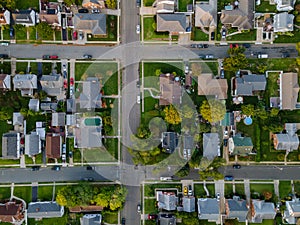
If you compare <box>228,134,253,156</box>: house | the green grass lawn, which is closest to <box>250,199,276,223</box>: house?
<box>228,134,253,156</box>: house

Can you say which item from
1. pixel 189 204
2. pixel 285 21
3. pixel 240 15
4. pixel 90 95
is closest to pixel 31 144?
pixel 90 95

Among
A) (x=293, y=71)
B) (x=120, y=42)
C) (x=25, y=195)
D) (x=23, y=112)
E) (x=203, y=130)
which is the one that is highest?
(x=120, y=42)

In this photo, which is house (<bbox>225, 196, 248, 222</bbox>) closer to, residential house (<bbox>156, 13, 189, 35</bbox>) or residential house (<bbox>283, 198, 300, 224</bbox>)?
residential house (<bbox>283, 198, 300, 224</bbox>)

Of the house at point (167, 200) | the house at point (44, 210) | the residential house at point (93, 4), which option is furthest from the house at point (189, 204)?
the residential house at point (93, 4)

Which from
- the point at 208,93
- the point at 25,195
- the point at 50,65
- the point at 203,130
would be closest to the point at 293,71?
the point at 208,93

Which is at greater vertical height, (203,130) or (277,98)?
(277,98)

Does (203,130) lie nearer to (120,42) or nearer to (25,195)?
(120,42)
